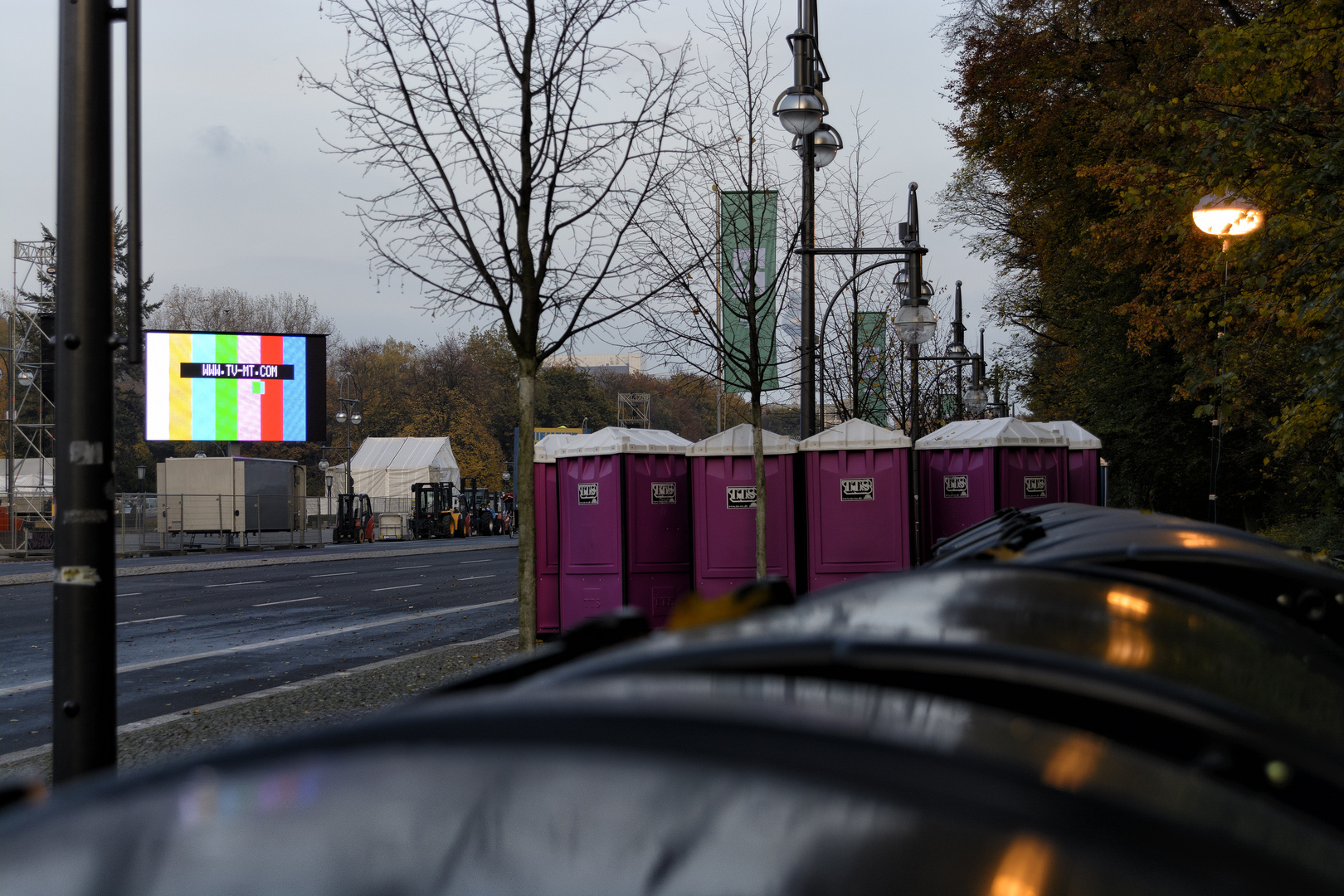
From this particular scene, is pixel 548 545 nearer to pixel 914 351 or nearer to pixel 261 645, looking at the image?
pixel 261 645

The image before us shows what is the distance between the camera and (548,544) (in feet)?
35.4

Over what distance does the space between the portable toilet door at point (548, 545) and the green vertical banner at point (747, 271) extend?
2.19 m

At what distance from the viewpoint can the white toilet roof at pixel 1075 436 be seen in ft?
38.4

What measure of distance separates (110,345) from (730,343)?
8.17m

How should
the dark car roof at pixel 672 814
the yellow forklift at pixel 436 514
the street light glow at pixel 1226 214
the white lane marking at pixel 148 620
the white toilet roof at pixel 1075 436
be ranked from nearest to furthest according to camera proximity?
1. the dark car roof at pixel 672 814
2. the street light glow at pixel 1226 214
3. the white toilet roof at pixel 1075 436
4. the white lane marking at pixel 148 620
5. the yellow forklift at pixel 436 514

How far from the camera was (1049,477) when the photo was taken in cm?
1116

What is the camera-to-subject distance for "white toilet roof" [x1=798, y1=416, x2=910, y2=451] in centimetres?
1012

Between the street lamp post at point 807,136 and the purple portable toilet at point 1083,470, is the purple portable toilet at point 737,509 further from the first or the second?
the purple portable toilet at point 1083,470

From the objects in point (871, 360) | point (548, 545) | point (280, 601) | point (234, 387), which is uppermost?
point (234, 387)

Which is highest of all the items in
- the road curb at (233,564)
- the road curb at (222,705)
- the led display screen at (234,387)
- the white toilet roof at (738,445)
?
the led display screen at (234,387)

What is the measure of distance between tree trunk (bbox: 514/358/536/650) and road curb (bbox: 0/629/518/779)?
198 centimetres

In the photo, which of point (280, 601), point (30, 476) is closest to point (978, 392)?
point (280, 601)

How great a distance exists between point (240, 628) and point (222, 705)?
244 inches

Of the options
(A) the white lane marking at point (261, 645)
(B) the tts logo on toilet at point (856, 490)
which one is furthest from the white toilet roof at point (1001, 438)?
(A) the white lane marking at point (261, 645)
